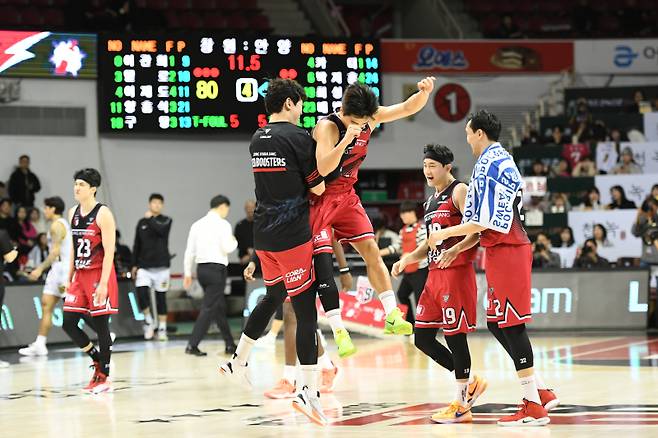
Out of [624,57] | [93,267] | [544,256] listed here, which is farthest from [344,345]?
[624,57]

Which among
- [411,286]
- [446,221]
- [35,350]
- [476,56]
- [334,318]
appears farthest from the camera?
[476,56]

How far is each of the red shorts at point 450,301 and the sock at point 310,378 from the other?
1.05 m

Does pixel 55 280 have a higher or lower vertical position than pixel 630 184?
lower

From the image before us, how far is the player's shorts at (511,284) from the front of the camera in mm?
7465

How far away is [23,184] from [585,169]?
9.84 meters

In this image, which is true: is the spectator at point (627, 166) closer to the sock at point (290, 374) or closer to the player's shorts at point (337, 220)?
the sock at point (290, 374)

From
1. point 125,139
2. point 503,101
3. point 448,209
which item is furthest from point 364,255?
point 503,101

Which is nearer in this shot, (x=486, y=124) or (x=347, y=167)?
(x=486, y=124)

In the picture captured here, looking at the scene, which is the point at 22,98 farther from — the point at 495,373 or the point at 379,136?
the point at 495,373

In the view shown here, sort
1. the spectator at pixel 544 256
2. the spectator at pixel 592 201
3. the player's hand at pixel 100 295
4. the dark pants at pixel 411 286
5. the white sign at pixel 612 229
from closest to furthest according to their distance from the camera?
the player's hand at pixel 100 295 → the dark pants at pixel 411 286 → the spectator at pixel 544 256 → the white sign at pixel 612 229 → the spectator at pixel 592 201

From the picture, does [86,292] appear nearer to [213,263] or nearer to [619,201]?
[213,263]

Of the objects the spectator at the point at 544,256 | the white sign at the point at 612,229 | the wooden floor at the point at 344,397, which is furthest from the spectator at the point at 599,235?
the wooden floor at the point at 344,397

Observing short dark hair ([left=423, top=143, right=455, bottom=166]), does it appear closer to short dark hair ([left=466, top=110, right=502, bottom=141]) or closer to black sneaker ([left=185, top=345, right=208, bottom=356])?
short dark hair ([left=466, top=110, right=502, bottom=141])

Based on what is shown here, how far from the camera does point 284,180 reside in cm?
745
